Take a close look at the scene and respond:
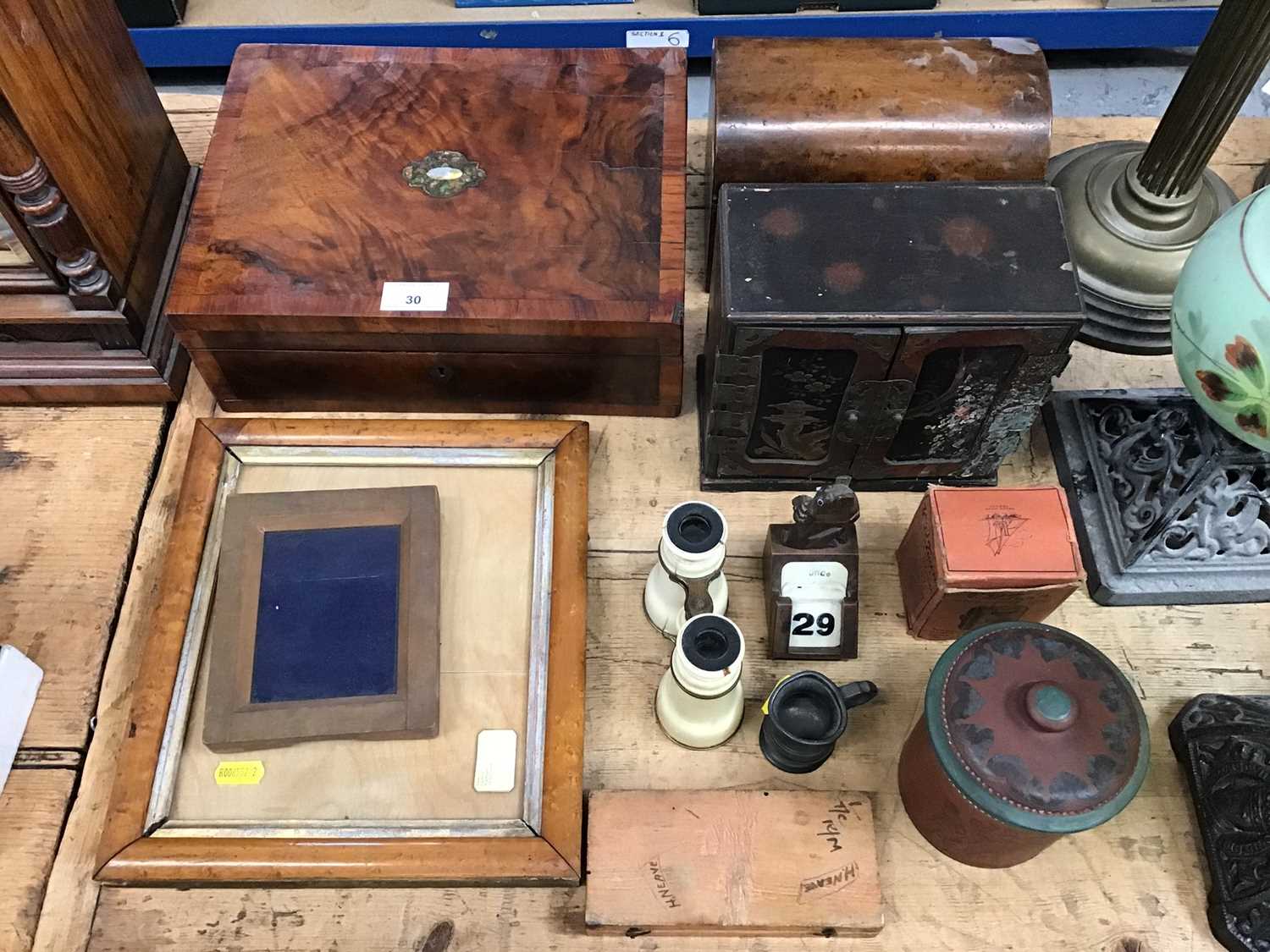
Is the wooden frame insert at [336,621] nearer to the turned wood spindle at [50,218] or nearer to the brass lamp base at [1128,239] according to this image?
the turned wood spindle at [50,218]

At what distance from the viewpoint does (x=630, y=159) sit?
4.21 ft

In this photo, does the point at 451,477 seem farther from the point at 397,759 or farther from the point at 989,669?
the point at 989,669

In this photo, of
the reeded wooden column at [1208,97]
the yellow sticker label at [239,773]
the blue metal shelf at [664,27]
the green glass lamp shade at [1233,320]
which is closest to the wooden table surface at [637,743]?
the yellow sticker label at [239,773]

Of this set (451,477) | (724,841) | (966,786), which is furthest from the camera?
(451,477)

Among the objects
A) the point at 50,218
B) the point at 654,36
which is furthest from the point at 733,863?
the point at 654,36

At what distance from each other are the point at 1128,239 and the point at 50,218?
1.29m

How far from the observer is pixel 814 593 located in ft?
3.83

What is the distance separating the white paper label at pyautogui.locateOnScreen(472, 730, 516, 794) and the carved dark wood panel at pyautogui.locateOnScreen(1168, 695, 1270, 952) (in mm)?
736

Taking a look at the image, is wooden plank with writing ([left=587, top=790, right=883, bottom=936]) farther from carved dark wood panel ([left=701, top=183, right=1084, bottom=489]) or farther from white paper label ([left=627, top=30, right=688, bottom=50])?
white paper label ([left=627, top=30, right=688, bottom=50])

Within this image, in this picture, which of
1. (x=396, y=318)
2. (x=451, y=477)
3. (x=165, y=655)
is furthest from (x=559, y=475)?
(x=165, y=655)

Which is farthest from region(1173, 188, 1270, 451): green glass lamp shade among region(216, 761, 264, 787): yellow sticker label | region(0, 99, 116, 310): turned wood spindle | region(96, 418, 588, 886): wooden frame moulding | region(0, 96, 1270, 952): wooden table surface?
region(0, 99, 116, 310): turned wood spindle

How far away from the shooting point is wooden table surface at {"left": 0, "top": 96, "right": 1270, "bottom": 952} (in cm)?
106

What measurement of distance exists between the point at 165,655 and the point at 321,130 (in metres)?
0.67

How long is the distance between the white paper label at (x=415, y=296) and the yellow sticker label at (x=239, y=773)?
1.71 ft
